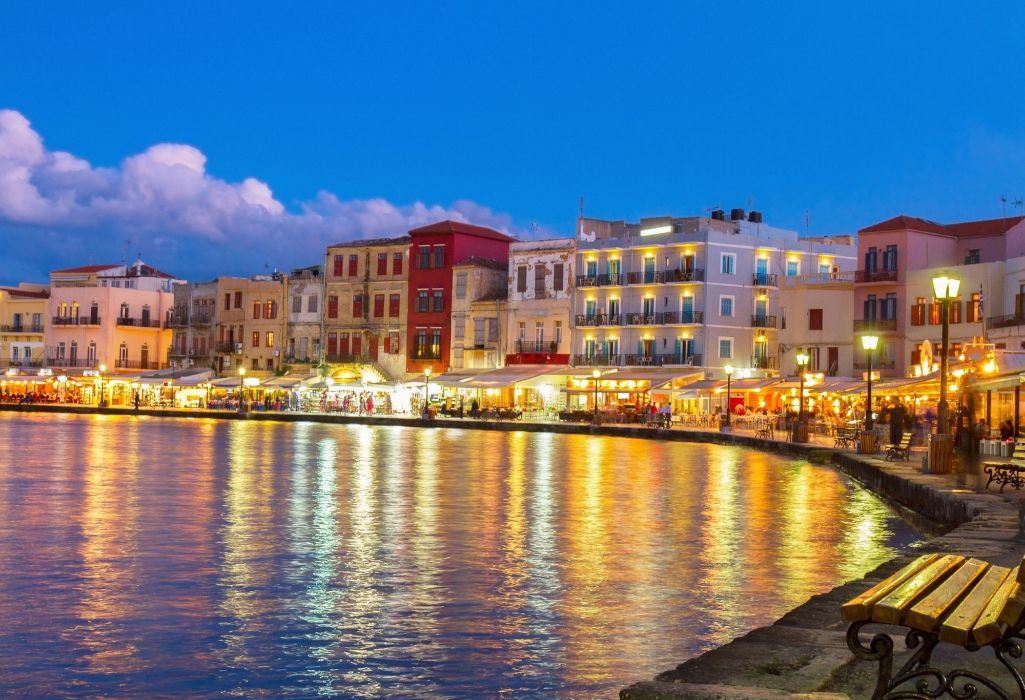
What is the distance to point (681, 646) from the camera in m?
9.29

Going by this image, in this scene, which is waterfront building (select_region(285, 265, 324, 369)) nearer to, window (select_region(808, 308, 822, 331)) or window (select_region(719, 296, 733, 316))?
window (select_region(719, 296, 733, 316))

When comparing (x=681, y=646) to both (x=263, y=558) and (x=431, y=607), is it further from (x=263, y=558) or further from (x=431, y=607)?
(x=263, y=558)

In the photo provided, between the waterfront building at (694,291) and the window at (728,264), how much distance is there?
5 centimetres

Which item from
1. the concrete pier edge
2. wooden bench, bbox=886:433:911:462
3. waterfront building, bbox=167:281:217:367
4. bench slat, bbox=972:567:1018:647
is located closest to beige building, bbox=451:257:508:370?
waterfront building, bbox=167:281:217:367

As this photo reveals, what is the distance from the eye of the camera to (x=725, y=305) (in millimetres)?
64688

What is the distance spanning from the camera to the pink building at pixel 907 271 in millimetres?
53406

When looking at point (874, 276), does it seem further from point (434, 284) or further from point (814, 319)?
point (434, 284)

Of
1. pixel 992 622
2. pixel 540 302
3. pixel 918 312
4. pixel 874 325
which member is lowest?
pixel 992 622

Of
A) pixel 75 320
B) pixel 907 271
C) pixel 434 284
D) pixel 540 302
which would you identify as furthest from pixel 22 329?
pixel 907 271

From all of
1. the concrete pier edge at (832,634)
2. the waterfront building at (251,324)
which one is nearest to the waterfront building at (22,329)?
the waterfront building at (251,324)

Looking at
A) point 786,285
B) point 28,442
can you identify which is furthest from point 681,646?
point 786,285

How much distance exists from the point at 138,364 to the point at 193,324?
661 cm

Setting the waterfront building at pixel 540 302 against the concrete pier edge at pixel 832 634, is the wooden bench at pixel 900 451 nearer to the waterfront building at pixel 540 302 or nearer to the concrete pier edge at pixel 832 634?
the concrete pier edge at pixel 832 634

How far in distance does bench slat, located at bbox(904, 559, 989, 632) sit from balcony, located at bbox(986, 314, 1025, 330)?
135 ft
